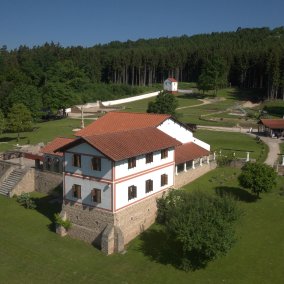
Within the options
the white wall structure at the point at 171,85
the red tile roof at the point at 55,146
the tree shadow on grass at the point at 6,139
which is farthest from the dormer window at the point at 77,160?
the white wall structure at the point at 171,85

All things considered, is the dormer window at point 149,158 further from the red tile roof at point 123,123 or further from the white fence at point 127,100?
the white fence at point 127,100

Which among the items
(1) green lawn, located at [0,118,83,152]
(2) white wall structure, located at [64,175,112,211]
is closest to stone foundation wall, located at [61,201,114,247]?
(2) white wall structure, located at [64,175,112,211]

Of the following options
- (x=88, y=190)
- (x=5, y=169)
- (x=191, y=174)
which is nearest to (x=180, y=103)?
(x=191, y=174)

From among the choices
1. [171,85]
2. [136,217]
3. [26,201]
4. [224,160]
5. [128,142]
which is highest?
[128,142]

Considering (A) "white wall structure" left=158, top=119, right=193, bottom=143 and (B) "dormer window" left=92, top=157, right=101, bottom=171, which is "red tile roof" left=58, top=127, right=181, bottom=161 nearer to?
(B) "dormer window" left=92, top=157, right=101, bottom=171

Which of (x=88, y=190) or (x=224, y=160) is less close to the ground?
(x=88, y=190)

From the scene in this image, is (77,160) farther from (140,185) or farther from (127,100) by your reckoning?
(127,100)

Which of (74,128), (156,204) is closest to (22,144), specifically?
(74,128)
